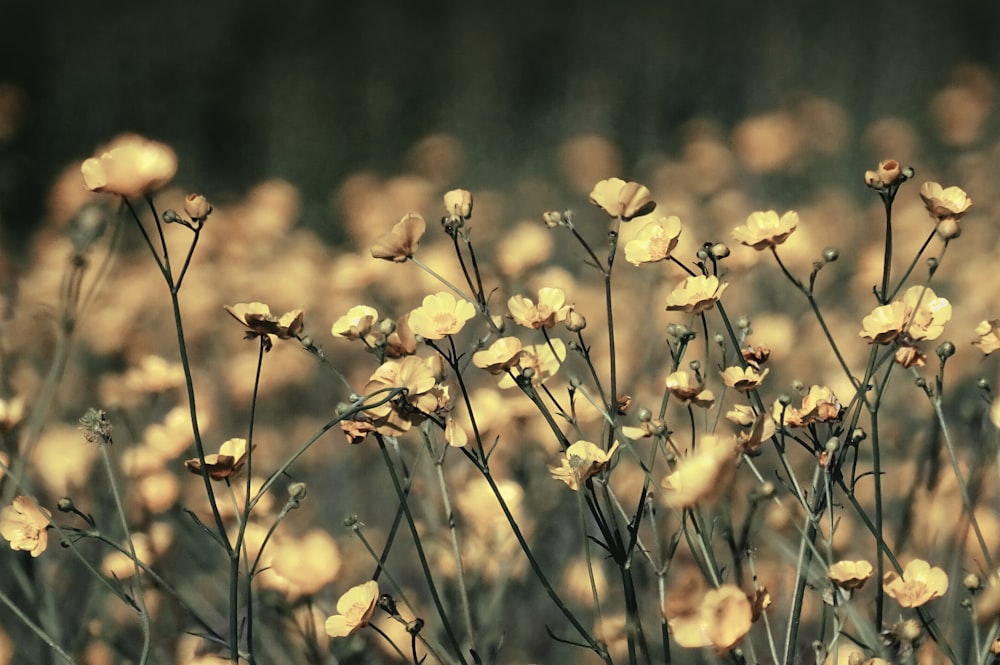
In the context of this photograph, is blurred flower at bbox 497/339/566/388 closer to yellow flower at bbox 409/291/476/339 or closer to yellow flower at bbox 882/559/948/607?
yellow flower at bbox 409/291/476/339

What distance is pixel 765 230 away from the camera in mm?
1151

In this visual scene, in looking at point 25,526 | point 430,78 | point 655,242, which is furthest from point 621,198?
point 430,78

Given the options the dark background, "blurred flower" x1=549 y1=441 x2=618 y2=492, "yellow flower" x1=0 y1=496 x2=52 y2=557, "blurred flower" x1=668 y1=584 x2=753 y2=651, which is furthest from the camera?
the dark background

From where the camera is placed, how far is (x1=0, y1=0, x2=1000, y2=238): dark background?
4125 millimetres

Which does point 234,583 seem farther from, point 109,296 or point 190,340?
point 109,296

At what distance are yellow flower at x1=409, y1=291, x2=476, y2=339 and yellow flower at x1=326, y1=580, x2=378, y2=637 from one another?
0.25m

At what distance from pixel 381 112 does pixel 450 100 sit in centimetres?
28

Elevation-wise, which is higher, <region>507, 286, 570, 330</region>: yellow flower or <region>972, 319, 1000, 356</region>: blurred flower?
<region>507, 286, 570, 330</region>: yellow flower

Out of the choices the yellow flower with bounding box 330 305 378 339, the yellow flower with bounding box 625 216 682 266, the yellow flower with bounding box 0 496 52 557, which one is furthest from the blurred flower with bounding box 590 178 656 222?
the yellow flower with bounding box 0 496 52 557

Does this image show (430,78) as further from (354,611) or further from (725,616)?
(725,616)

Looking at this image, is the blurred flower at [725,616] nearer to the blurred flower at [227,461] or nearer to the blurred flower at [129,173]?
the blurred flower at [227,461]

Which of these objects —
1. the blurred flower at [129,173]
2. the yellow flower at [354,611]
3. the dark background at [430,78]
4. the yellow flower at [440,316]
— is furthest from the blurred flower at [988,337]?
the dark background at [430,78]

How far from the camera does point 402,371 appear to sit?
42.6 inches

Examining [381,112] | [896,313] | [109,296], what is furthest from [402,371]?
[381,112]
